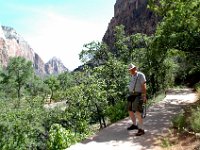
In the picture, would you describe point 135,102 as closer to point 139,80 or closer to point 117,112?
point 139,80

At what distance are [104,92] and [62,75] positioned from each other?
72.0 m

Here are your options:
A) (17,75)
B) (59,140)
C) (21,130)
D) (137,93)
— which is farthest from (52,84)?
(137,93)

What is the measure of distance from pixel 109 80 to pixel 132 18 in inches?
5299

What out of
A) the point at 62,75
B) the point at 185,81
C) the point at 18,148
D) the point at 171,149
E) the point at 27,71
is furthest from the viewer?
the point at 62,75

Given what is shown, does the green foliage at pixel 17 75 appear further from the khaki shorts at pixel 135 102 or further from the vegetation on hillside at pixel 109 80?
the khaki shorts at pixel 135 102

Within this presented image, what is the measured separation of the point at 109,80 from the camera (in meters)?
20.9

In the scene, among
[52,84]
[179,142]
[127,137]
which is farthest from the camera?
[52,84]

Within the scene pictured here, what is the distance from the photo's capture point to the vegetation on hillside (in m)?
16.1

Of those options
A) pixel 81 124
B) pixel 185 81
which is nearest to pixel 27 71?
pixel 185 81

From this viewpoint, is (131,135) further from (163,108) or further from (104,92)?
(104,92)

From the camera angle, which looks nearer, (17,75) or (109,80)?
(109,80)

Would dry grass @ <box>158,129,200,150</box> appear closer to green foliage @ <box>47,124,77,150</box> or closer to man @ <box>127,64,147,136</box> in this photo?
man @ <box>127,64,147,136</box>

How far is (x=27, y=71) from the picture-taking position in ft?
213

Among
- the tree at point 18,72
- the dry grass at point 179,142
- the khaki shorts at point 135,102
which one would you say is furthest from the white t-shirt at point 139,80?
the tree at point 18,72
